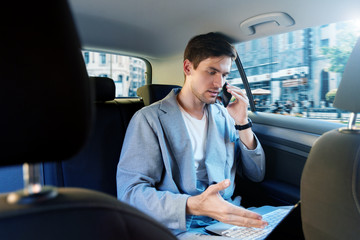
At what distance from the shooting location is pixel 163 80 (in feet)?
8.55

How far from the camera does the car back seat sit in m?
1.53

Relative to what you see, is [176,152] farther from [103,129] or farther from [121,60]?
[121,60]

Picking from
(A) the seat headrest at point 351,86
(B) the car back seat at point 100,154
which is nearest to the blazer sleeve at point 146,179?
(B) the car back seat at point 100,154

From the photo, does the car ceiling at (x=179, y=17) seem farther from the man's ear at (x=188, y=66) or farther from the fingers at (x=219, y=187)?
the fingers at (x=219, y=187)

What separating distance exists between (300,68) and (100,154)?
47.8 inches

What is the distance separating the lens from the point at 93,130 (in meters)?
0.81

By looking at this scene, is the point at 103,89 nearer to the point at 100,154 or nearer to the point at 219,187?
the point at 100,154

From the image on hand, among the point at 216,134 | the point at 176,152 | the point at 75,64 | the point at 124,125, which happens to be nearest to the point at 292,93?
the point at 216,134

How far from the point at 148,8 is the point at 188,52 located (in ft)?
1.00

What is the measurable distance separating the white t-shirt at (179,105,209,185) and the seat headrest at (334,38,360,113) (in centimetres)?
86

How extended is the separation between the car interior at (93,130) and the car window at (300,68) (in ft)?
0.15

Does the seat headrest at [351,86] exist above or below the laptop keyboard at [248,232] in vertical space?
above

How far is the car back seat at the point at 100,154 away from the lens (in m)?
1.53

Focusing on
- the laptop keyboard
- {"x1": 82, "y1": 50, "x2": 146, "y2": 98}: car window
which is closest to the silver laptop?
the laptop keyboard
